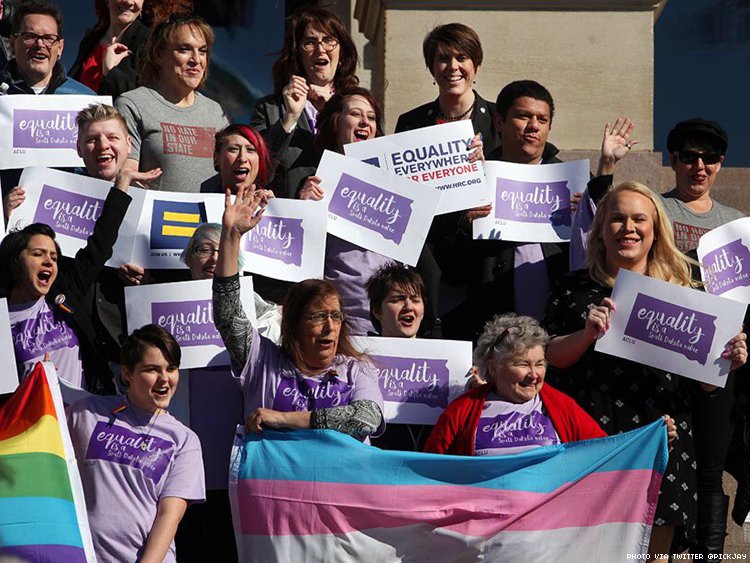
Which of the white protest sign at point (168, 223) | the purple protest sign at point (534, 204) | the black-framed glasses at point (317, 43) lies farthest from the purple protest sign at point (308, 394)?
the black-framed glasses at point (317, 43)

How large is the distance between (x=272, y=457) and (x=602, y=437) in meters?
1.39

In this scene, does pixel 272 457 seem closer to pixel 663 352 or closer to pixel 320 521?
pixel 320 521

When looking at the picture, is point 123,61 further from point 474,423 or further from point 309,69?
point 474,423

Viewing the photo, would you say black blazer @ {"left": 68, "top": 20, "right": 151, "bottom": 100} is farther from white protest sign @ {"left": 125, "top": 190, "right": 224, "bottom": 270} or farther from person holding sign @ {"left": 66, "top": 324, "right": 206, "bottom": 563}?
person holding sign @ {"left": 66, "top": 324, "right": 206, "bottom": 563}

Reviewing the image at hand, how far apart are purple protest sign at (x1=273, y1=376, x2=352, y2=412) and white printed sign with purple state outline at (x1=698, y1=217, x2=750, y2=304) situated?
6.54ft

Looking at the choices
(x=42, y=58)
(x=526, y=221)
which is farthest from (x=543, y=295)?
(x=42, y=58)

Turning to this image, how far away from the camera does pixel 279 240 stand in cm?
877

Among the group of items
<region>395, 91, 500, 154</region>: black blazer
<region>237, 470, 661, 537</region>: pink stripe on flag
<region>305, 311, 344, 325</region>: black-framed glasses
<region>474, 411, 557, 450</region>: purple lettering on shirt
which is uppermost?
<region>395, 91, 500, 154</region>: black blazer

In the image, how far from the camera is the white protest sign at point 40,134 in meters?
9.27

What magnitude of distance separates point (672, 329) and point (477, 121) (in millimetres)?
2403

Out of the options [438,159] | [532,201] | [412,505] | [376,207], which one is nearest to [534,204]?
[532,201]

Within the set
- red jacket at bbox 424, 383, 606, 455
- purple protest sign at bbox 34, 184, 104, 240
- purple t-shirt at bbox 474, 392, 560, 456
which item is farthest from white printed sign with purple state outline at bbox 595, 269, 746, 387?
purple protest sign at bbox 34, 184, 104, 240

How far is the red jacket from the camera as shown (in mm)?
7477

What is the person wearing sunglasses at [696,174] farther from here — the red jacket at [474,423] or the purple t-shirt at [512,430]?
the purple t-shirt at [512,430]
